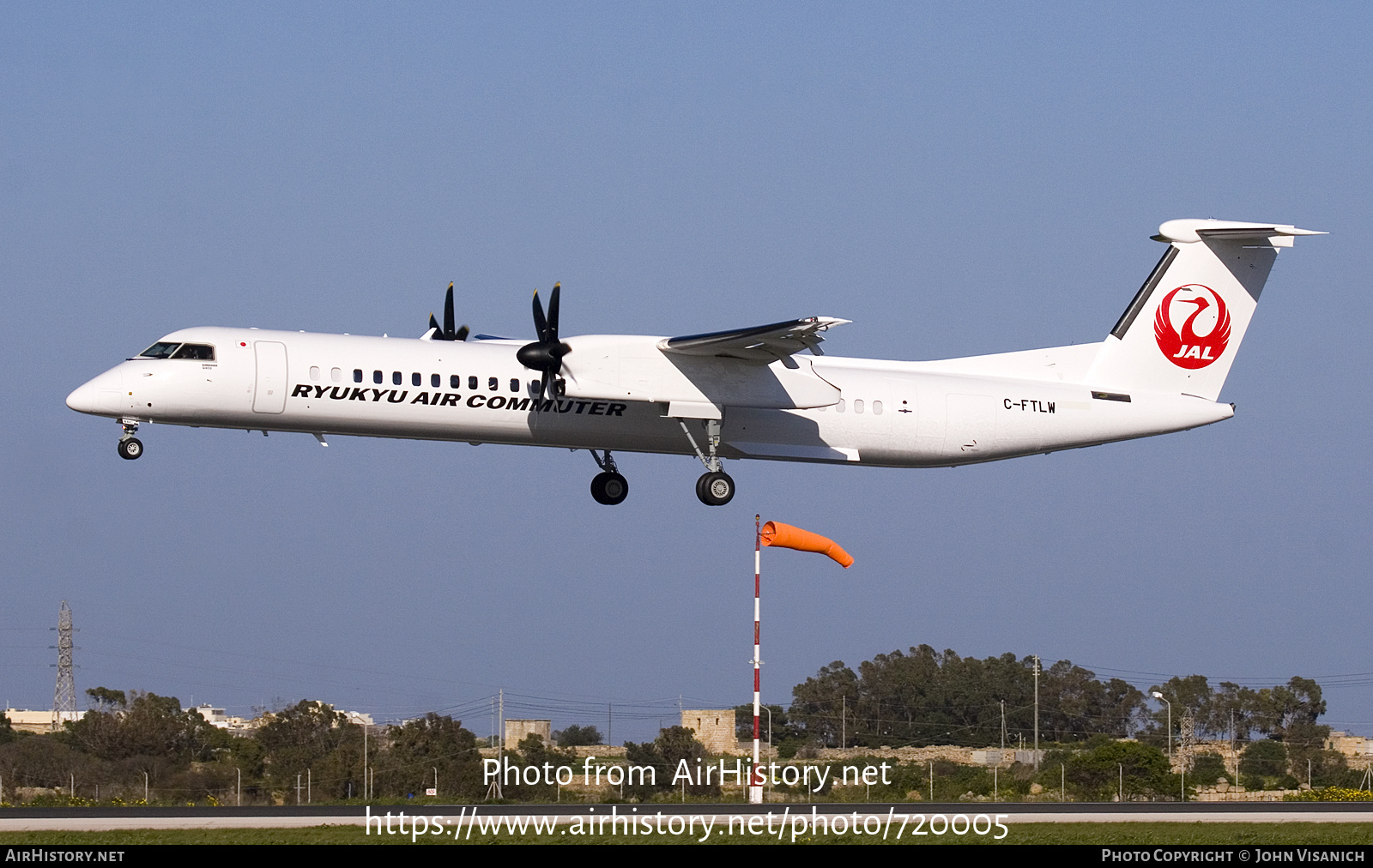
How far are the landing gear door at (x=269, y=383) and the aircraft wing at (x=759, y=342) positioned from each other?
6240mm

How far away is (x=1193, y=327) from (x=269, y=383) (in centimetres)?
1708

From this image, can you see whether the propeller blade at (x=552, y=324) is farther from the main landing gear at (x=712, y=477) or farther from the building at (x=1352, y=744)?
the building at (x=1352, y=744)

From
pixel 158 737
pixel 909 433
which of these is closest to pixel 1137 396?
pixel 909 433

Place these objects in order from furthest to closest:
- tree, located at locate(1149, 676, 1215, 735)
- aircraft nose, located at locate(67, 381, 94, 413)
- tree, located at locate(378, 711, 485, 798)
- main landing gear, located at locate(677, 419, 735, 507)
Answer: tree, located at locate(1149, 676, 1215, 735)
tree, located at locate(378, 711, 485, 798)
main landing gear, located at locate(677, 419, 735, 507)
aircraft nose, located at locate(67, 381, 94, 413)

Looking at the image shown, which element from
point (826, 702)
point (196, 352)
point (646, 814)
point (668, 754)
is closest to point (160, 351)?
point (196, 352)

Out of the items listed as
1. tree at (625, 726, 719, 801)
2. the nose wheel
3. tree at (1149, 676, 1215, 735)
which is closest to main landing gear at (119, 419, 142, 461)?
the nose wheel

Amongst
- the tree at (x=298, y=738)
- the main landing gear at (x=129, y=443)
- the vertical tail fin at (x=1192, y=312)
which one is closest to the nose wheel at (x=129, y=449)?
the main landing gear at (x=129, y=443)

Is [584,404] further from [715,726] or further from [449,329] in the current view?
[715,726]

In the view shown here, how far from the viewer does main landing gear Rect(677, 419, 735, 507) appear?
27.2 meters

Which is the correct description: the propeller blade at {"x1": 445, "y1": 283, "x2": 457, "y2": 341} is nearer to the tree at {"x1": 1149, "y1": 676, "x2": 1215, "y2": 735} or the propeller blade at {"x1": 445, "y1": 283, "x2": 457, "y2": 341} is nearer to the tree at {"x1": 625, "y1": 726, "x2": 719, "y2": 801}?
the tree at {"x1": 625, "y1": 726, "x2": 719, "y2": 801}

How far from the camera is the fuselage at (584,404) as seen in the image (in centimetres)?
2503

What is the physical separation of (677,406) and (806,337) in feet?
8.55

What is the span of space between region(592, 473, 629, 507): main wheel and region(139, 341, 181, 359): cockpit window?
26.5 feet
